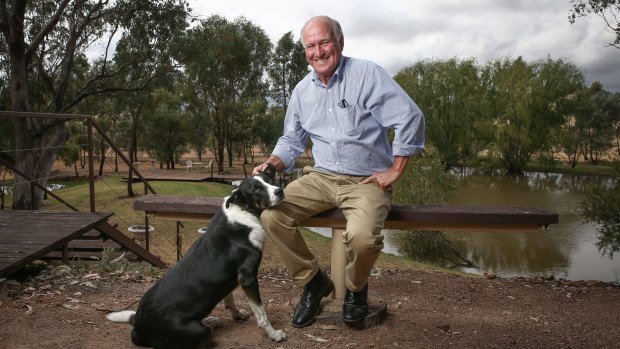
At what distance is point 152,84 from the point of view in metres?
16.4

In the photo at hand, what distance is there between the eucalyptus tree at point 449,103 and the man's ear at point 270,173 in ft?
118

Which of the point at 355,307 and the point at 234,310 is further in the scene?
the point at 234,310

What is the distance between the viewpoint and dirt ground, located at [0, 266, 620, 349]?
3.27 meters

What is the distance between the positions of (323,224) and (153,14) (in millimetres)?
13781

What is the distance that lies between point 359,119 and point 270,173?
29.7 inches

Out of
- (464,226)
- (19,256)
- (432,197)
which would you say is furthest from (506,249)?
(19,256)

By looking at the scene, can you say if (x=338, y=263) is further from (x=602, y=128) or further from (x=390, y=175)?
(x=602, y=128)

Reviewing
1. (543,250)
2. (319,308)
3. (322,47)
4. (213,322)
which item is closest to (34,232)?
(213,322)

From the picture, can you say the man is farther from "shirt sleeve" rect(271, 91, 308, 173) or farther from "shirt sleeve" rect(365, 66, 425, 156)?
"shirt sleeve" rect(271, 91, 308, 173)

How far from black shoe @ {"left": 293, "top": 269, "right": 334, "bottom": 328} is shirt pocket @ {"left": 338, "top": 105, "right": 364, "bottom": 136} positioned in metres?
1.06

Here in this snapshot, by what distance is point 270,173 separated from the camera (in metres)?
3.39

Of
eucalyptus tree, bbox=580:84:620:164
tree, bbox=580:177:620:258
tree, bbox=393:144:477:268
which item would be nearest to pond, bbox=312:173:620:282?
tree, bbox=393:144:477:268

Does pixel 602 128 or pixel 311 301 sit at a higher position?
pixel 602 128

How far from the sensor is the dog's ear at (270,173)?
3.33 meters
